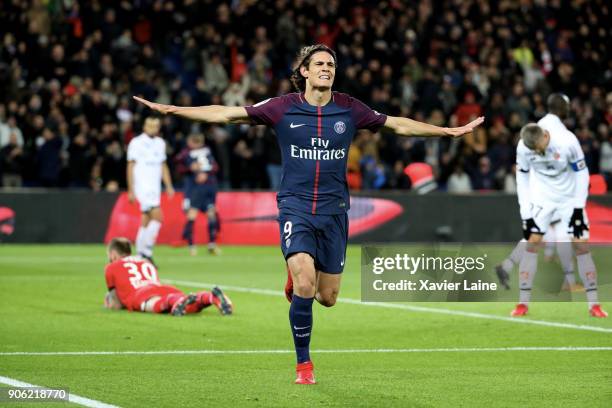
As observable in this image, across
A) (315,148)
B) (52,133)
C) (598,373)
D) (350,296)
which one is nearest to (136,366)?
(315,148)

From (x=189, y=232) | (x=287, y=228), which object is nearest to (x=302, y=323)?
(x=287, y=228)

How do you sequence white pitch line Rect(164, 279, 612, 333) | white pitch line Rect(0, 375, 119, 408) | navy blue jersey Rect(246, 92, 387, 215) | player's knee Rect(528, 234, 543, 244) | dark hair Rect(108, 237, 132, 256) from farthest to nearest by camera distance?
1. dark hair Rect(108, 237, 132, 256)
2. player's knee Rect(528, 234, 543, 244)
3. white pitch line Rect(164, 279, 612, 333)
4. navy blue jersey Rect(246, 92, 387, 215)
5. white pitch line Rect(0, 375, 119, 408)

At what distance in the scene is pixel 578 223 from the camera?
14438 mm

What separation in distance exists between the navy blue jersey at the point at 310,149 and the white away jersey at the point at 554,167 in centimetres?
503

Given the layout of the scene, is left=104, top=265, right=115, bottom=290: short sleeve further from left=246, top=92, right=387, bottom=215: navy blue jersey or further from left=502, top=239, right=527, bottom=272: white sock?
left=246, top=92, right=387, bottom=215: navy blue jersey

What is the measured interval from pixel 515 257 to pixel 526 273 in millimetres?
1368

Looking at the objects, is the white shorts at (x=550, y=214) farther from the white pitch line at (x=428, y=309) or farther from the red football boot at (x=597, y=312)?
the white pitch line at (x=428, y=309)

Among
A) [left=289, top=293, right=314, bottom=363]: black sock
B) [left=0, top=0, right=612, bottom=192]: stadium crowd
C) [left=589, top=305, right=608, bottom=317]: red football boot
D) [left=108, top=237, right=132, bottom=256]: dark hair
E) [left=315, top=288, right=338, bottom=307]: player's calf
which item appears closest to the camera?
[left=289, top=293, right=314, bottom=363]: black sock

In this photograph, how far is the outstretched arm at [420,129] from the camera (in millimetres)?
9625

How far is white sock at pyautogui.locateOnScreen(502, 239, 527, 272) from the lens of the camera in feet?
47.3

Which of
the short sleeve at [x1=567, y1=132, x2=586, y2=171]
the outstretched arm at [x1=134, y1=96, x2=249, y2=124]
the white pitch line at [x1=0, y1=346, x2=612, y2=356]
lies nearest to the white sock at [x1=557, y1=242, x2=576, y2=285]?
the short sleeve at [x1=567, y1=132, x2=586, y2=171]

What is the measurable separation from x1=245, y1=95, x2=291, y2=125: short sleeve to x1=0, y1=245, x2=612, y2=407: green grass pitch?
72.7 inches

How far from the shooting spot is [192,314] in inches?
561

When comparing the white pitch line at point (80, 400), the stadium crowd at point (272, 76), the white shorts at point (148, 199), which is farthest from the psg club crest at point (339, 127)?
the stadium crowd at point (272, 76)
